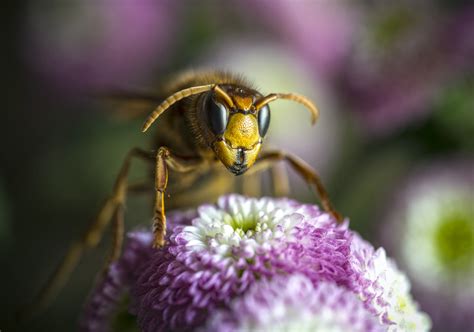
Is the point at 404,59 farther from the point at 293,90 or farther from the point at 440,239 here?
the point at 440,239

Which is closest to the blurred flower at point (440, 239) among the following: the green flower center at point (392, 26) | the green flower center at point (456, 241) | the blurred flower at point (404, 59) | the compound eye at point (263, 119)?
the green flower center at point (456, 241)

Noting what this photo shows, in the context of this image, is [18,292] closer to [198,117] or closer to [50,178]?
[50,178]

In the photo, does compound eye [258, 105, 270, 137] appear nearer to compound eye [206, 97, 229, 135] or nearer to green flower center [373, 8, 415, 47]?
compound eye [206, 97, 229, 135]

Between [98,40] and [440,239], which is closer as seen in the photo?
[440,239]

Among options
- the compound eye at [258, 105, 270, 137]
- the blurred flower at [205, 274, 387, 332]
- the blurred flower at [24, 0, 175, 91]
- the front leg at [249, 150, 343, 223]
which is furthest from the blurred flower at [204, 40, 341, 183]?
the blurred flower at [205, 274, 387, 332]

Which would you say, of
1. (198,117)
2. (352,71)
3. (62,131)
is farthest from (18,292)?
(352,71)

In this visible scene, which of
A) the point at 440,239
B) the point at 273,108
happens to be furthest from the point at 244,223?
the point at 273,108

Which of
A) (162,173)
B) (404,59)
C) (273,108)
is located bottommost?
(162,173)
